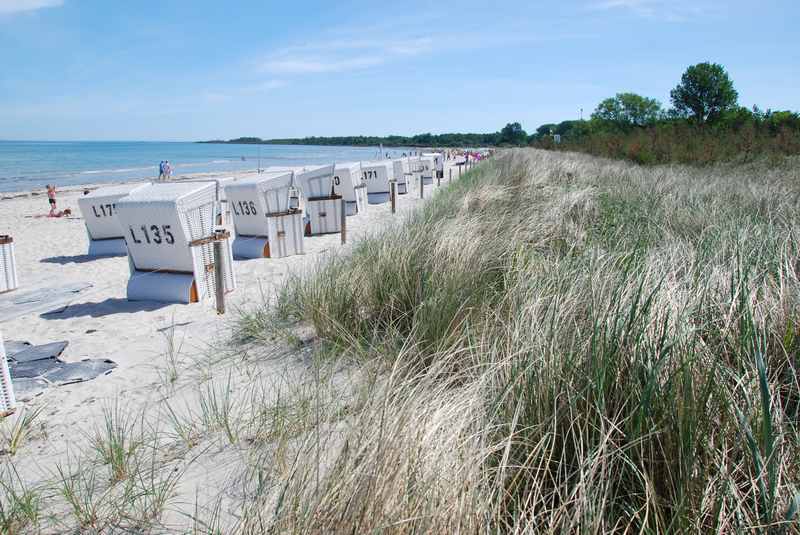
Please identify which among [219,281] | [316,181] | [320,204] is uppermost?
[316,181]

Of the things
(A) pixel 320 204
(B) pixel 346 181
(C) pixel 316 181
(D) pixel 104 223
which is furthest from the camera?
(B) pixel 346 181

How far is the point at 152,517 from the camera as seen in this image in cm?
208

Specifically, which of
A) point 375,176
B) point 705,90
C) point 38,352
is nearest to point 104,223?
point 38,352

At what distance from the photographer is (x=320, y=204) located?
12109mm

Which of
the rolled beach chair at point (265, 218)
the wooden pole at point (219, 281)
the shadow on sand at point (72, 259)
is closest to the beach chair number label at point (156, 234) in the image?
the wooden pole at point (219, 281)

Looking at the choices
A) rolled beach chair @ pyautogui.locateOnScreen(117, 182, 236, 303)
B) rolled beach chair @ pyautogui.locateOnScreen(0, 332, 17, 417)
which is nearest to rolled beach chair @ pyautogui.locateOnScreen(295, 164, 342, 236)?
rolled beach chair @ pyautogui.locateOnScreen(117, 182, 236, 303)

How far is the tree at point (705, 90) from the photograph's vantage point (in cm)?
6638

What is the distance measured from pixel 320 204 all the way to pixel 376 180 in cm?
662

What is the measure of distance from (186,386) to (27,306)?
4.75 meters

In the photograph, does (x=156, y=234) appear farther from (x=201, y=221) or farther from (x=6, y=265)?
(x=6, y=265)

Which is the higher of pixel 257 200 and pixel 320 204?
pixel 257 200

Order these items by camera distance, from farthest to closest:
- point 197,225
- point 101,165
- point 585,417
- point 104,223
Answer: point 101,165
point 104,223
point 197,225
point 585,417

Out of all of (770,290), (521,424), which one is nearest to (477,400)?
(521,424)

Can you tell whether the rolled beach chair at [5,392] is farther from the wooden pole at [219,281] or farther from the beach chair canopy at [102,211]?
the beach chair canopy at [102,211]
